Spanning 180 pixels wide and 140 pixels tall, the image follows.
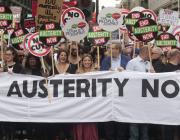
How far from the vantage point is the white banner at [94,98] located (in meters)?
8.96

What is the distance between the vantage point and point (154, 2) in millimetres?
70562

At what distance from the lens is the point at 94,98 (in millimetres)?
9086

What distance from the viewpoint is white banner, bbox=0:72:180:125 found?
8.96m

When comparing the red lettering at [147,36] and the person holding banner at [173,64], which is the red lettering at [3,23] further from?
the person holding banner at [173,64]

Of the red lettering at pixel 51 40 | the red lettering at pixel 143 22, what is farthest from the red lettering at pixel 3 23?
the red lettering at pixel 143 22

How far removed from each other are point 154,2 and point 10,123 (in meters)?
62.6

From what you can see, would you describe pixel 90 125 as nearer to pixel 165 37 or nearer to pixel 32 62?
pixel 32 62

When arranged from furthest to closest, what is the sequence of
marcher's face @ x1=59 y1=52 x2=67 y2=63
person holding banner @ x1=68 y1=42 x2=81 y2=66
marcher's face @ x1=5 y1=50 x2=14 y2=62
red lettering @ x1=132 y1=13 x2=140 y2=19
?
red lettering @ x1=132 y1=13 x2=140 y2=19 → person holding banner @ x1=68 y1=42 x2=81 y2=66 → marcher's face @ x1=59 y1=52 x2=67 y2=63 → marcher's face @ x1=5 y1=50 x2=14 y2=62

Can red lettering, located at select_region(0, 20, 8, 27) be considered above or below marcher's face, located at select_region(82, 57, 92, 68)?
above

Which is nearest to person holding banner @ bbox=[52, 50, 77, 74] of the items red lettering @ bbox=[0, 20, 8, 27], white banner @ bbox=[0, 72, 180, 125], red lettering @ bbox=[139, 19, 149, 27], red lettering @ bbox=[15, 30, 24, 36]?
white banner @ bbox=[0, 72, 180, 125]

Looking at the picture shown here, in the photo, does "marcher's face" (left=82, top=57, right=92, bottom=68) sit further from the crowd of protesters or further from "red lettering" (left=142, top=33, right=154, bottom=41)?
"red lettering" (left=142, top=33, right=154, bottom=41)

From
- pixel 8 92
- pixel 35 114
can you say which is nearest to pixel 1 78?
→ pixel 8 92

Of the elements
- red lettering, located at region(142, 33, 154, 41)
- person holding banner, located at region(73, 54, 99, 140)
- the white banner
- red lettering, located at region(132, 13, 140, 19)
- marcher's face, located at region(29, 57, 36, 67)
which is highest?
red lettering, located at region(132, 13, 140, 19)

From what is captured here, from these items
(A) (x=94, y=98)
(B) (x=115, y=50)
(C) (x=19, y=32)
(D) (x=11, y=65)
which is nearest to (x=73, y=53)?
(C) (x=19, y=32)
